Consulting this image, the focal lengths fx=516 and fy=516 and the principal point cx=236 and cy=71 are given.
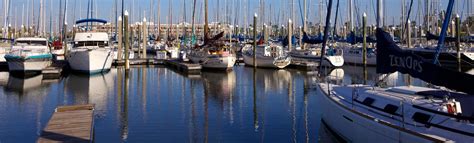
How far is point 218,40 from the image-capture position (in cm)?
5044

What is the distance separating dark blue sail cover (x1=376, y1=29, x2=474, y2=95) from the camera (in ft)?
39.5

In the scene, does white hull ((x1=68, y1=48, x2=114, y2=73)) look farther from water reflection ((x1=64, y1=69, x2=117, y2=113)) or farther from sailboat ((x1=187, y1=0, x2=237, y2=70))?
sailboat ((x1=187, y1=0, x2=237, y2=70))

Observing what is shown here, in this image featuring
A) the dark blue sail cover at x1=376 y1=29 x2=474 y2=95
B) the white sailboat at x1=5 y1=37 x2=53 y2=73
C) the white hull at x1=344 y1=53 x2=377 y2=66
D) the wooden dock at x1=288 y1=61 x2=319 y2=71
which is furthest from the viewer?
the white hull at x1=344 y1=53 x2=377 y2=66

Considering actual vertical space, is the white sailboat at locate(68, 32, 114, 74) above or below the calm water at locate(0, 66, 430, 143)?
above

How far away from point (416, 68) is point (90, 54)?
3363cm

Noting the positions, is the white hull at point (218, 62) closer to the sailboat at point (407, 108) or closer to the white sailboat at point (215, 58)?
the white sailboat at point (215, 58)

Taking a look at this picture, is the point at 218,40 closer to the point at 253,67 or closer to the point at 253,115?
the point at 253,67

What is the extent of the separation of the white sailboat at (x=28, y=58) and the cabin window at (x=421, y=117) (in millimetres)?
34375

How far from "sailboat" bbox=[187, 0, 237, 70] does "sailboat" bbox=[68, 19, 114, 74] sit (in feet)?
28.9

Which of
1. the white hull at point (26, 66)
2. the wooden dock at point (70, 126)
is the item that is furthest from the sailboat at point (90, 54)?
the wooden dock at point (70, 126)

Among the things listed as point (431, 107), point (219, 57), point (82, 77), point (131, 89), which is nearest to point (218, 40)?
point (219, 57)

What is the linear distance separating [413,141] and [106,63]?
1437 inches

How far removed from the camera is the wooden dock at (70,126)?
14812mm

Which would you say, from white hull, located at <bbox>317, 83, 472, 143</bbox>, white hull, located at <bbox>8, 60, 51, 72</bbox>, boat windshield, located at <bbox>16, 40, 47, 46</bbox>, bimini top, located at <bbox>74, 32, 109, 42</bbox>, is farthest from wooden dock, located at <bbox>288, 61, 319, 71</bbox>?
white hull, located at <bbox>317, 83, 472, 143</bbox>
